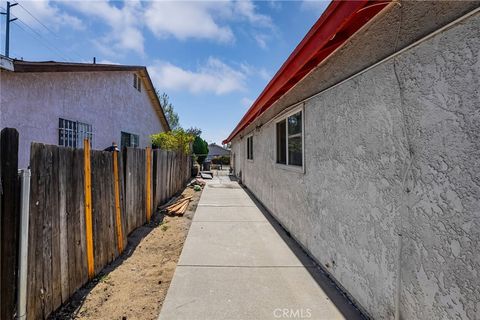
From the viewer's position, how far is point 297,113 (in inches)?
195

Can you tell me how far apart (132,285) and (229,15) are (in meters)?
6.27

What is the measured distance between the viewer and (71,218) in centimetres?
304

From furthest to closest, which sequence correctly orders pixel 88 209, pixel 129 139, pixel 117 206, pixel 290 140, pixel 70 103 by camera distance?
pixel 129 139 < pixel 70 103 < pixel 290 140 < pixel 117 206 < pixel 88 209

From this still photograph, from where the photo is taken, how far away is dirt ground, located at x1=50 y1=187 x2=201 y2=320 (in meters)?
2.79

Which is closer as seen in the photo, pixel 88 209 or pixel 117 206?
pixel 88 209

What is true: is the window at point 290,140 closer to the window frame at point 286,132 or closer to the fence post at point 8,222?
the window frame at point 286,132

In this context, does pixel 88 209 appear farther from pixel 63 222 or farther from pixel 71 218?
pixel 63 222

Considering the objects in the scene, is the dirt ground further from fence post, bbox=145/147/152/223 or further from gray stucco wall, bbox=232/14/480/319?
gray stucco wall, bbox=232/14/480/319

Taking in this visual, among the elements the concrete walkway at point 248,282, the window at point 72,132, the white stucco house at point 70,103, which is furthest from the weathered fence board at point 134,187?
the window at point 72,132

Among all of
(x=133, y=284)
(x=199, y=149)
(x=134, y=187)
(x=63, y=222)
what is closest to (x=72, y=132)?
(x=134, y=187)

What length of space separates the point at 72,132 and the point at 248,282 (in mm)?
8433

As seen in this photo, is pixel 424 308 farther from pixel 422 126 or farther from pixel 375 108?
pixel 375 108

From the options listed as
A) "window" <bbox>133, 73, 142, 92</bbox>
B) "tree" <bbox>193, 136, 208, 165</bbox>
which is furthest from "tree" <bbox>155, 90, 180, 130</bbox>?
"window" <bbox>133, 73, 142, 92</bbox>


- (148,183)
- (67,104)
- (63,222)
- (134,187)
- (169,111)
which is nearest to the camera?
(63,222)
